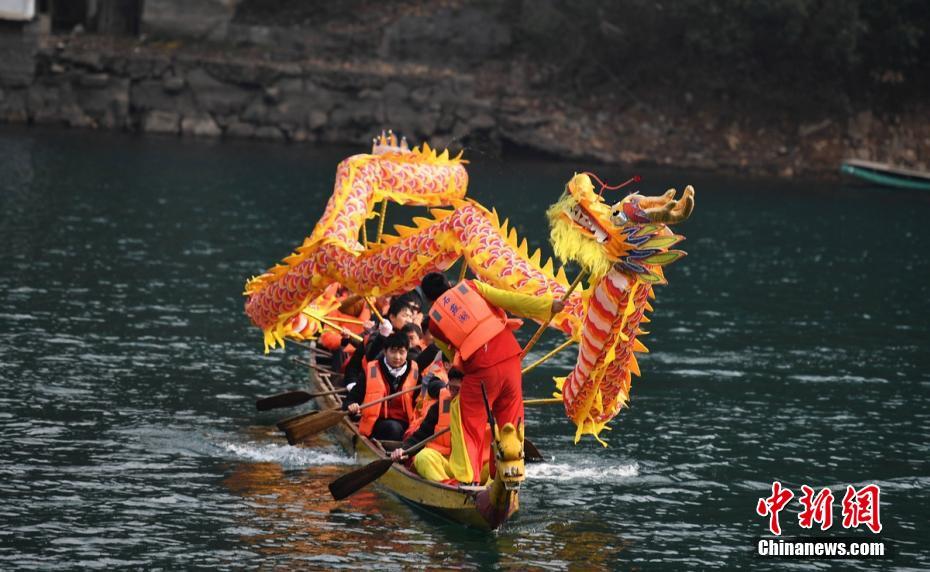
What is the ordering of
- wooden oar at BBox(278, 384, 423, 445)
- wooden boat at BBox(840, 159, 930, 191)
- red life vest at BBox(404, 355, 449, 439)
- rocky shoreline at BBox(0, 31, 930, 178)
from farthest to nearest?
rocky shoreline at BBox(0, 31, 930, 178) → wooden boat at BBox(840, 159, 930, 191) → wooden oar at BBox(278, 384, 423, 445) → red life vest at BBox(404, 355, 449, 439)

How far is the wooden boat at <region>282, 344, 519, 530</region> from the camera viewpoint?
15.1 meters

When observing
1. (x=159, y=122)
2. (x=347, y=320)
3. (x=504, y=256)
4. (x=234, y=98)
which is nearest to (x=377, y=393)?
(x=504, y=256)

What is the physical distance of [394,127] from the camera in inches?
2185

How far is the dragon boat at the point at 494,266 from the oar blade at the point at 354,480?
395mm

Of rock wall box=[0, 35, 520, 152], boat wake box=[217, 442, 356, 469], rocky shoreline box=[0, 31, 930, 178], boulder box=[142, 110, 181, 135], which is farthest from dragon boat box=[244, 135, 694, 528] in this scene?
boulder box=[142, 110, 181, 135]

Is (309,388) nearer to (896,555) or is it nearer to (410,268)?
(410,268)

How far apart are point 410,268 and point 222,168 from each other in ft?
102

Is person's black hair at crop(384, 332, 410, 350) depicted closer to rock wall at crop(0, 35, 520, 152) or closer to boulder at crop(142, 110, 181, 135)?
rock wall at crop(0, 35, 520, 152)

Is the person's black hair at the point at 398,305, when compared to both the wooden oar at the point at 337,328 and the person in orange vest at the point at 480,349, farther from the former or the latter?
the person in orange vest at the point at 480,349

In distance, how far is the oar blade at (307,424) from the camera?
1786cm

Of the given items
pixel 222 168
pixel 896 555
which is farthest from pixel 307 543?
pixel 222 168

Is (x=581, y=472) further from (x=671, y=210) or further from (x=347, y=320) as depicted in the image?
(x=671, y=210)

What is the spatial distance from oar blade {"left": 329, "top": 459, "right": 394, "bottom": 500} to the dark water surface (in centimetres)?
33

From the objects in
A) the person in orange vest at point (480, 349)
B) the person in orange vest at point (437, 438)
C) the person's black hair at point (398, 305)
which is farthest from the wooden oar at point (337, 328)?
the person in orange vest at point (480, 349)
